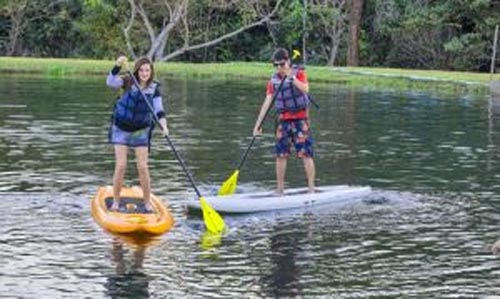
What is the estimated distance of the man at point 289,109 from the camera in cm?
1248

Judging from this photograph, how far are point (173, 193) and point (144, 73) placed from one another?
8.54 ft

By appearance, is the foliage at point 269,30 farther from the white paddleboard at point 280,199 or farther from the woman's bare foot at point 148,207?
the woman's bare foot at point 148,207

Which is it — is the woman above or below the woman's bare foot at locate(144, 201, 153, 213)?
above

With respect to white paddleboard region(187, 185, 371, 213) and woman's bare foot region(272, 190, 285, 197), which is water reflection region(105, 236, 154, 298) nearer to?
white paddleboard region(187, 185, 371, 213)

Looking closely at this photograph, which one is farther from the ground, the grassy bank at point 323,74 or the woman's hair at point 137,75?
the woman's hair at point 137,75

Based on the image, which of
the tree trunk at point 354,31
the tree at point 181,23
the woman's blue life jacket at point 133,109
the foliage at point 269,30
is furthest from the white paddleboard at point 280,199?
the tree at point 181,23

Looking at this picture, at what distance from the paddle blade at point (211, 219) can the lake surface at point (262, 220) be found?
0.55ft

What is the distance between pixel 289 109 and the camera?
12.8 metres

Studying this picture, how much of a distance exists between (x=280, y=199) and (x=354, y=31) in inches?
1350

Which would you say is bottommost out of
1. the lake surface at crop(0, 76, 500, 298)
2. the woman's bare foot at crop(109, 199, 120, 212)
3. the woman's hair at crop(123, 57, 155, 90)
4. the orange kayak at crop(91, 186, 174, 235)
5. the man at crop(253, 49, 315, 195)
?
the lake surface at crop(0, 76, 500, 298)

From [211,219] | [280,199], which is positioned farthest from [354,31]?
[211,219]

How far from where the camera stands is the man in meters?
12.5

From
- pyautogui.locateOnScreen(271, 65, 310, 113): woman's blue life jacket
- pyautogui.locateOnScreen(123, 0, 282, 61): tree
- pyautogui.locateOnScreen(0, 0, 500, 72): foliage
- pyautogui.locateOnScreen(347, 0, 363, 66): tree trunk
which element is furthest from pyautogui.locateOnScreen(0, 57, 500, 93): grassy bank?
pyautogui.locateOnScreen(271, 65, 310, 113): woman's blue life jacket

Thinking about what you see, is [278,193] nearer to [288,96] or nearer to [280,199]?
[280,199]
